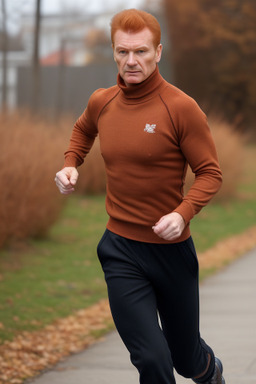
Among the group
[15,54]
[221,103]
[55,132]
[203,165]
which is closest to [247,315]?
[203,165]

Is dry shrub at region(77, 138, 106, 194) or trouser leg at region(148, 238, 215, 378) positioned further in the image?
dry shrub at region(77, 138, 106, 194)

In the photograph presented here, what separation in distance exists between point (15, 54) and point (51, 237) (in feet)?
172

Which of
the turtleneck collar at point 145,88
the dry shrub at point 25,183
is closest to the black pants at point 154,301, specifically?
the turtleneck collar at point 145,88

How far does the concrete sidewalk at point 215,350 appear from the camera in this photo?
517cm

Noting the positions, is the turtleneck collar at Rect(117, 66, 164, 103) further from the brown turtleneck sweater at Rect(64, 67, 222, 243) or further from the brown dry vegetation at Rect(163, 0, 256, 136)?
the brown dry vegetation at Rect(163, 0, 256, 136)

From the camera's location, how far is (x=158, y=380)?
343cm

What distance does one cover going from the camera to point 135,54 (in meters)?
3.47

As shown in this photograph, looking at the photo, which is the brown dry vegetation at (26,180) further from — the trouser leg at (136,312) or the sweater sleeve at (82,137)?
the trouser leg at (136,312)

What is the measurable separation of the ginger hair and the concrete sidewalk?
7.85 feet

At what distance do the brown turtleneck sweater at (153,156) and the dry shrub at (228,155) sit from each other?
13.5 metres

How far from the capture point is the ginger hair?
11.3 feet

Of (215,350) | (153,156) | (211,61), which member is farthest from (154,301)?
(211,61)

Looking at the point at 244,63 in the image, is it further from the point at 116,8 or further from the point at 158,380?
the point at 158,380

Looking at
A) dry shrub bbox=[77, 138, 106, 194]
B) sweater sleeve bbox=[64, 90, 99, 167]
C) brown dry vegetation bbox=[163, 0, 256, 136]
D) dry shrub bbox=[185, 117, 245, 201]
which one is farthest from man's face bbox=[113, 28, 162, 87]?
brown dry vegetation bbox=[163, 0, 256, 136]
